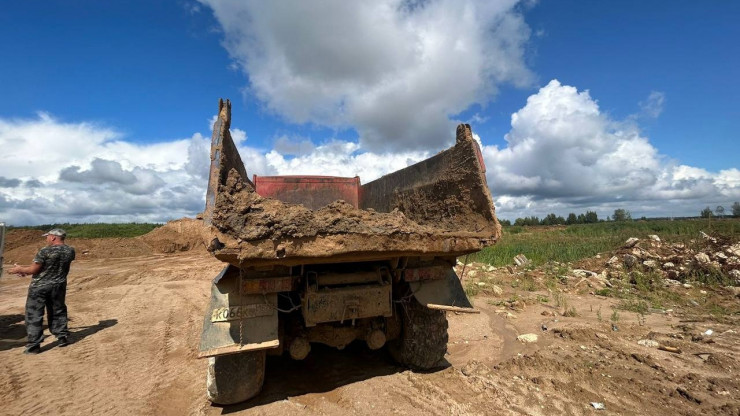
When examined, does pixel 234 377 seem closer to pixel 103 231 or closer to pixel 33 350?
pixel 33 350

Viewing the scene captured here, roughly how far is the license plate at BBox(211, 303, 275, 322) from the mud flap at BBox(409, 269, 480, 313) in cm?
120

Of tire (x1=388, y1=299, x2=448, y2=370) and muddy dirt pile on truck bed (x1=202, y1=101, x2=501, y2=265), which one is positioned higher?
muddy dirt pile on truck bed (x1=202, y1=101, x2=501, y2=265)

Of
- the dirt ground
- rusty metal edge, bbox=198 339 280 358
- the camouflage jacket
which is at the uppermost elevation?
the camouflage jacket

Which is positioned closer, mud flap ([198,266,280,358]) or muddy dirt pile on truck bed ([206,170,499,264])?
muddy dirt pile on truck bed ([206,170,499,264])

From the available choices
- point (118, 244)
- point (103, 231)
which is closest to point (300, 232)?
point (118, 244)

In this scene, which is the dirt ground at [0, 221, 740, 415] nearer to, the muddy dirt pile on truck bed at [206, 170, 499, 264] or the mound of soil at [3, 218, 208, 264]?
the muddy dirt pile on truck bed at [206, 170, 499, 264]

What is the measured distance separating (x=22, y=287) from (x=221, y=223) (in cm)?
1065

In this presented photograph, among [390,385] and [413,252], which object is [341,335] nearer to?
[390,385]

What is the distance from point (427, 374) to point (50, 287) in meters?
4.90

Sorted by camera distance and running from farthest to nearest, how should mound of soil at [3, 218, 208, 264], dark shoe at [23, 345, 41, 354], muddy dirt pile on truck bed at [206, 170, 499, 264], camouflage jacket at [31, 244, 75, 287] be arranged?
mound of soil at [3, 218, 208, 264]
camouflage jacket at [31, 244, 75, 287]
dark shoe at [23, 345, 41, 354]
muddy dirt pile on truck bed at [206, 170, 499, 264]

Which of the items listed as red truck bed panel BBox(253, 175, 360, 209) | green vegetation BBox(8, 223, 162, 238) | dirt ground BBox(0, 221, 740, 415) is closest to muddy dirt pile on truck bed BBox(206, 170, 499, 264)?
dirt ground BBox(0, 221, 740, 415)

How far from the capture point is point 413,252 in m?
2.47

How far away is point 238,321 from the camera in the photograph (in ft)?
8.29

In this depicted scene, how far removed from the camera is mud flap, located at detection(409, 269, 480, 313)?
9.88 ft
